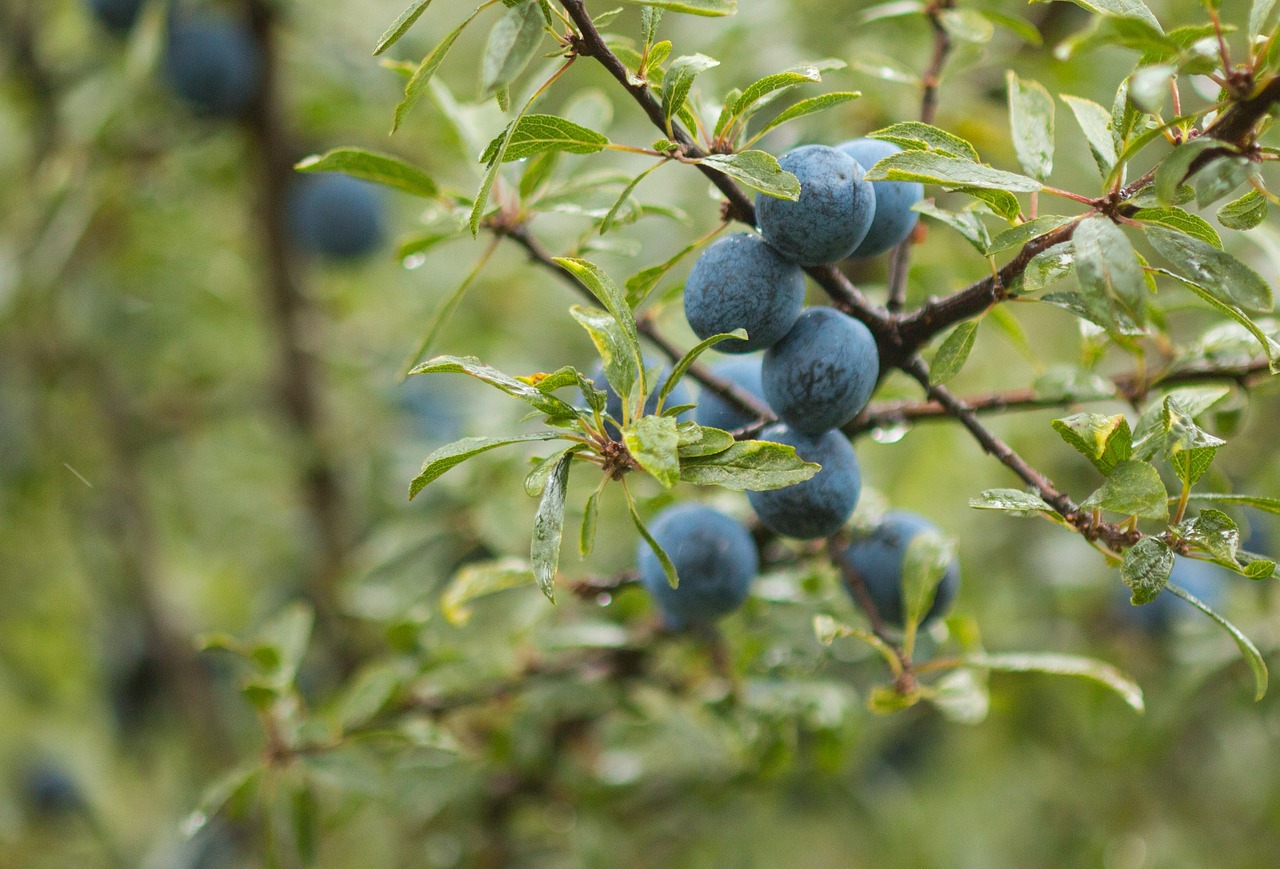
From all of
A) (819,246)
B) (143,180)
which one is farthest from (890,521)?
(143,180)

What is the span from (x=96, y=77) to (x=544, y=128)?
1.44 meters

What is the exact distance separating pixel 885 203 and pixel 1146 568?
32 centimetres

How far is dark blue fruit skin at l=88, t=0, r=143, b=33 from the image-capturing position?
5.90ft

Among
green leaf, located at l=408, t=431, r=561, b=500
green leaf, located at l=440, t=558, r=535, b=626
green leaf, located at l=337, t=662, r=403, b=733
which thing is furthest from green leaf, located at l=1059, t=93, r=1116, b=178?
green leaf, located at l=337, t=662, r=403, b=733

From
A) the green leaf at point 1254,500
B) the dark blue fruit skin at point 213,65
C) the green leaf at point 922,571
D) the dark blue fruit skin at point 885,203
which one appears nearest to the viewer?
the green leaf at point 1254,500

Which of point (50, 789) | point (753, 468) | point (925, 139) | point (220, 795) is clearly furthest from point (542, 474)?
point (50, 789)

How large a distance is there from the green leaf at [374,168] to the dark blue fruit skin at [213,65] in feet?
3.33

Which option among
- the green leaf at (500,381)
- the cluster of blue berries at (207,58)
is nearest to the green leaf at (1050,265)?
the green leaf at (500,381)

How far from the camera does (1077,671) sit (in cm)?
93

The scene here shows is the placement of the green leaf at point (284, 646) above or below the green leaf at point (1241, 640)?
below

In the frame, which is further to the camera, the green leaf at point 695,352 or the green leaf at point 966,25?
the green leaf at point 966,25

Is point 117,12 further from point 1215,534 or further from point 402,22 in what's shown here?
point 1215,534

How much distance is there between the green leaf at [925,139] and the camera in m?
0.73

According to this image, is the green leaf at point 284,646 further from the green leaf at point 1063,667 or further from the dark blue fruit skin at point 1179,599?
the dark blue fruit skin at point 1179,599
